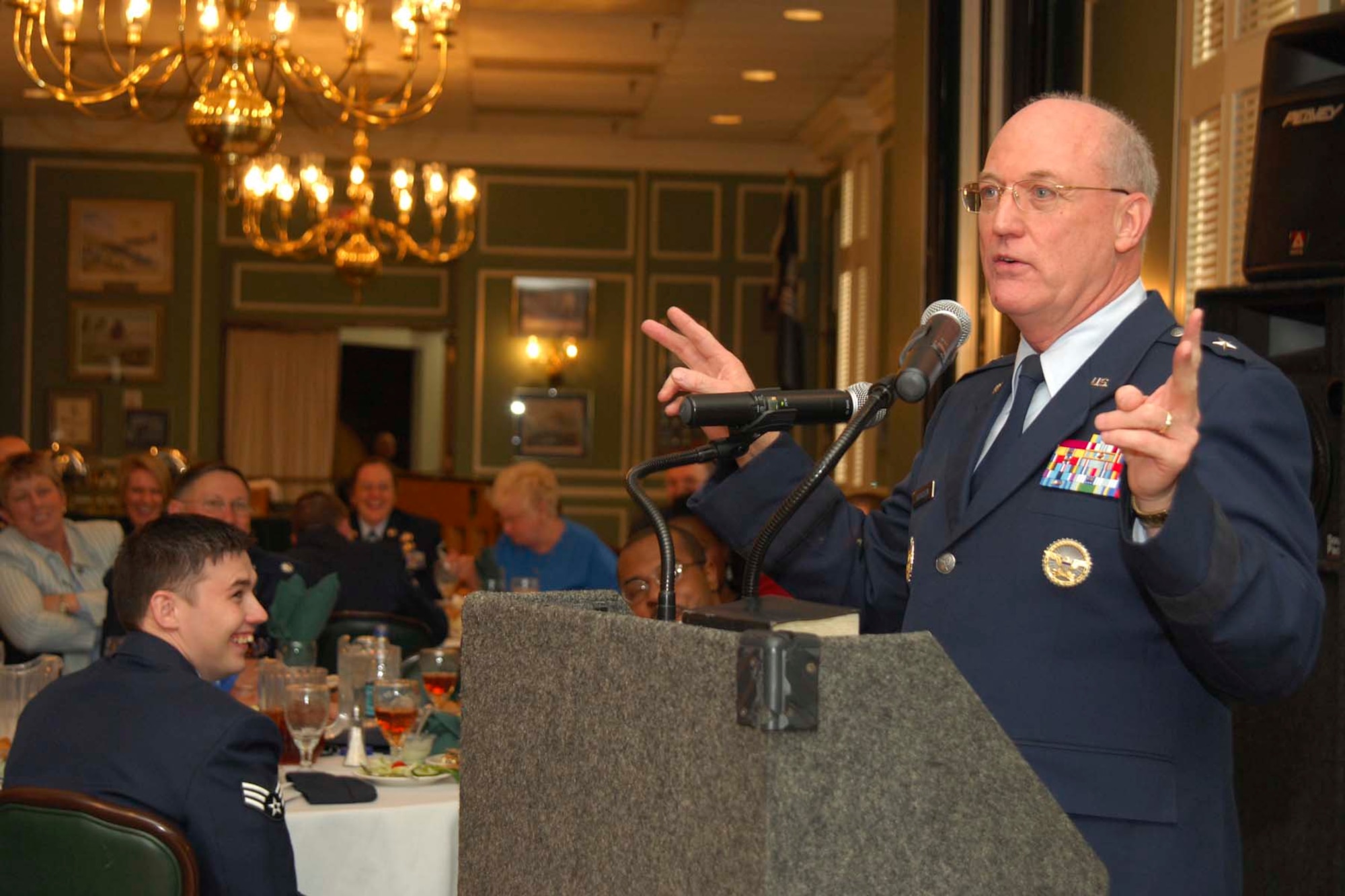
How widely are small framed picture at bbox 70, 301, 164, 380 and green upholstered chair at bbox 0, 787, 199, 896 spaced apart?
36.3 feet

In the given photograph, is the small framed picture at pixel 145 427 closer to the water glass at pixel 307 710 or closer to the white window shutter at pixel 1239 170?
the water glass at pixel 307 710

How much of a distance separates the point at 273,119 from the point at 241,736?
3.79 m

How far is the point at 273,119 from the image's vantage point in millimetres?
5645

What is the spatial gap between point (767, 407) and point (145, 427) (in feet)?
40.1

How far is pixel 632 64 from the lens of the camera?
33.7ft

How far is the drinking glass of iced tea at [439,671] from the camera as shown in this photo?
3.63 m

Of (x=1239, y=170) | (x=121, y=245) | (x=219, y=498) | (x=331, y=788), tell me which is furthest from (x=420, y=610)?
(x=121, y=245)

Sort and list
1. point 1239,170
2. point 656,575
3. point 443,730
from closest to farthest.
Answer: point 443,730 < point 656,575 < point 1239,170

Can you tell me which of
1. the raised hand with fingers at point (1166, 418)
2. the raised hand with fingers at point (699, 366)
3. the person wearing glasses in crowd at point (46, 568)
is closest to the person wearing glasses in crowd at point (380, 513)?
the person wearing glasses in crowd at point (46, 568)

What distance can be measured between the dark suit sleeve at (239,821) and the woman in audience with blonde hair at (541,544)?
159 inches

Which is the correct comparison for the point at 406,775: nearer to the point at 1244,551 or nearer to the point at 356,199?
the point at 1244,551

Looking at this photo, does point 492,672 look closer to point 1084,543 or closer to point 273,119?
point 1084,543

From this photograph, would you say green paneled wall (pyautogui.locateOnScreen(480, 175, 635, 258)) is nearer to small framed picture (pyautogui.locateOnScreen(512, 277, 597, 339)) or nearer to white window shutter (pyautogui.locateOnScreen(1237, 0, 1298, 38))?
small framed picture (pyautogui.locateOnScreen(512, 277, 597, 339))

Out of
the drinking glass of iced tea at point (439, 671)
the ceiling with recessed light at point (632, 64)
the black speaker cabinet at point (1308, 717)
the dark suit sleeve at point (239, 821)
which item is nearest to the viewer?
the dark suit sleeve at point (239, 821)
